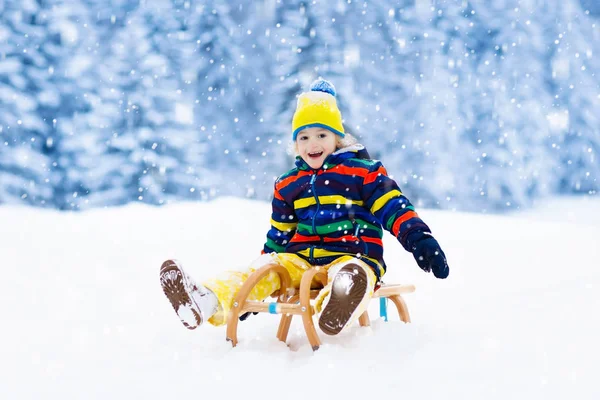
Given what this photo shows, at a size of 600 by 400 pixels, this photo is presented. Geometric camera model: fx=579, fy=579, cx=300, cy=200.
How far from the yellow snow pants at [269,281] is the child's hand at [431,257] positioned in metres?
0.28

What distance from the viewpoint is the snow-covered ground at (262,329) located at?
2768 mm

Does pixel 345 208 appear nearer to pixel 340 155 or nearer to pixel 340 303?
pixel 340 155

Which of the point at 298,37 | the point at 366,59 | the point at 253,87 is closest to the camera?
the point at 298,37

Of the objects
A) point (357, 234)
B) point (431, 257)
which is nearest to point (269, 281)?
point (357, 234)

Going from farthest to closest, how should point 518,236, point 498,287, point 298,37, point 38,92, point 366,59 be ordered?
point 366,59
point 298,37
point 38,92
point 518,236
point 498,287

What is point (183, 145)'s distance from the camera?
44.9 ft

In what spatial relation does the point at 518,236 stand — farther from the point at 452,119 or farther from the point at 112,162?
the point at 112,162

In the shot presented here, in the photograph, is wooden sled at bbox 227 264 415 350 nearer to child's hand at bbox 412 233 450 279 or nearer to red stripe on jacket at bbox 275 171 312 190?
child's hand at bbox 412 233 450 279

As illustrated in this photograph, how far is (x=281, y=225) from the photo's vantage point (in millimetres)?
3945

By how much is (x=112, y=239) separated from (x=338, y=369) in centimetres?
653

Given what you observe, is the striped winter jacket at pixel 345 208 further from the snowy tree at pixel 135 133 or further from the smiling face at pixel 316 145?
the snowy tree at pixel 135 133

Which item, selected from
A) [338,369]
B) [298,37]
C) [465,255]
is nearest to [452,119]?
[298,37]

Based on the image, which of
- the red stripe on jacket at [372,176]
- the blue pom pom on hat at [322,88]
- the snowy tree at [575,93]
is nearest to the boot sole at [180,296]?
the red stripe on jacket at [372,176]

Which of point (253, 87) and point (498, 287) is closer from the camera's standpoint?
point (498, 287)
